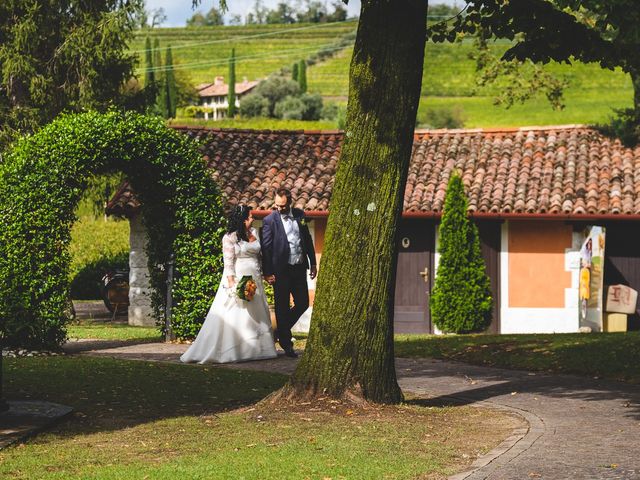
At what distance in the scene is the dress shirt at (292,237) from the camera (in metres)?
14.5

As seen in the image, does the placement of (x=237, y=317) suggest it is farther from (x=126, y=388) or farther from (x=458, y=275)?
(x=458, y=275)

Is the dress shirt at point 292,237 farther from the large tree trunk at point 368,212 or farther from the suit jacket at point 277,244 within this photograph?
the large tree trunk at point 368,212

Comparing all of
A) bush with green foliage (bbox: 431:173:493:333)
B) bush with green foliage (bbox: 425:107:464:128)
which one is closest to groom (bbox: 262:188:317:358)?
bush with green foliage (bbox: 431:173:493:333)

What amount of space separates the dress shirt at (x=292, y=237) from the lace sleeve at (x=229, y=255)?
2.61 feet

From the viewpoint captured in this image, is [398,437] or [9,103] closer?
[398,437]

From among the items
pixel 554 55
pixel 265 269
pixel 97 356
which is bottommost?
pixel 97 356

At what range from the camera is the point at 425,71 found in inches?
4060

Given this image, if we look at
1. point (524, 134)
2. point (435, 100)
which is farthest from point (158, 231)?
point (435, 100)

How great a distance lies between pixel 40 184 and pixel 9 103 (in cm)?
1296

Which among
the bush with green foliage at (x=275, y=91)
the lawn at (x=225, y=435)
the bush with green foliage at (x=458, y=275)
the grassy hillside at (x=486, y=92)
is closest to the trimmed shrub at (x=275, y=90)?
the bush with green foliage at (x=275, y=91)

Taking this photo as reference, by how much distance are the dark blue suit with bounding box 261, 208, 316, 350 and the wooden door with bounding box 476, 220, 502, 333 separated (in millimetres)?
11544

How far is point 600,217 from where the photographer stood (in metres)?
24.2

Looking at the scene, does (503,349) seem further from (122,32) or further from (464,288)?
(122,32)

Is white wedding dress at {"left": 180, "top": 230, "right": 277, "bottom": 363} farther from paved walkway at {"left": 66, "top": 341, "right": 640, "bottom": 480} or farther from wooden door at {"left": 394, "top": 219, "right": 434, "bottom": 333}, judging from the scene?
wooden door at {"left": 394, "top": 219, "right": 434, "bottom": 333}
